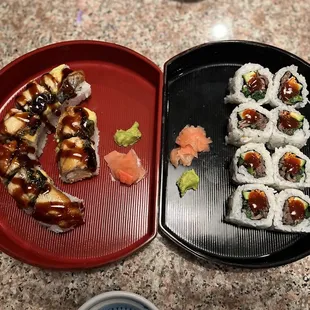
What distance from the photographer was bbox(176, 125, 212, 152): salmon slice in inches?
76.6

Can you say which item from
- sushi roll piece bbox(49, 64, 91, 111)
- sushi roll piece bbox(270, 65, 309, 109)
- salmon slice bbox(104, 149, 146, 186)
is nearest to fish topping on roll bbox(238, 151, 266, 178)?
sushi roll piece bbox(270, 65, 309, 109)

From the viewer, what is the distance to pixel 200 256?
5.53 ft

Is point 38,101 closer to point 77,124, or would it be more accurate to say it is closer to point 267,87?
point 77,124

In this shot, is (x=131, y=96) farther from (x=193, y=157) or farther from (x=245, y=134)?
(x=245, y=134)

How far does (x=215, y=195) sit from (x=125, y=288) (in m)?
0.57

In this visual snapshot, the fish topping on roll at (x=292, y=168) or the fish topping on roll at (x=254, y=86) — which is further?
the fish topping on roll at (x=254, y=86)

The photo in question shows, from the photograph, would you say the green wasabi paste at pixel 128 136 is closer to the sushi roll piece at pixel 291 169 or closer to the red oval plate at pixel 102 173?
the red oval plate at pixel 102 173

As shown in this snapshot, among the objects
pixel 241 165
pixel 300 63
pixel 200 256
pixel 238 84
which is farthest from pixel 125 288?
pixel 300 63

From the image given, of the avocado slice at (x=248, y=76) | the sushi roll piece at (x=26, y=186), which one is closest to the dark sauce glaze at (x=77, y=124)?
the sushi roll piece at (x=26, y=186)

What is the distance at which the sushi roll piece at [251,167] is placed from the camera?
1.87m

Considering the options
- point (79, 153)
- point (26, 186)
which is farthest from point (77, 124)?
point (26, 186)

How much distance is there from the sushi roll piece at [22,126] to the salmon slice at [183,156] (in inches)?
24.5

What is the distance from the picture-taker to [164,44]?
7.23 feet

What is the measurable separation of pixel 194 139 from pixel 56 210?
70 cm
